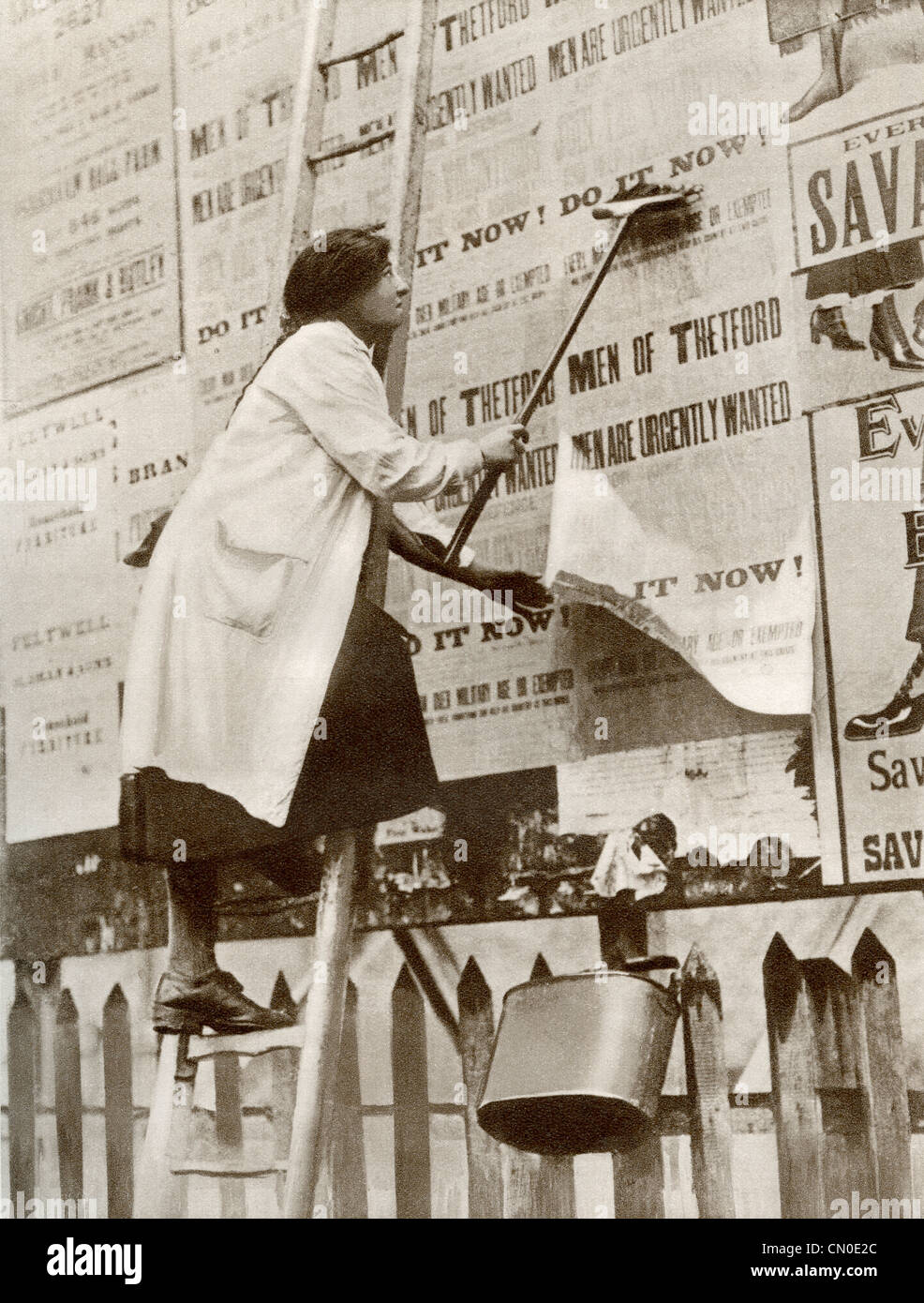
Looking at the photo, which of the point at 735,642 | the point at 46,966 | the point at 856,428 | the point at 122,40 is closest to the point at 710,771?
the point at 735,642

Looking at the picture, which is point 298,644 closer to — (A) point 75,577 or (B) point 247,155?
(A) point 75,577

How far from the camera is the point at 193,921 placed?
379cm

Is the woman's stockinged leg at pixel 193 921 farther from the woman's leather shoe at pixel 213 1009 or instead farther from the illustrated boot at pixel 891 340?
the illustrated boot at pixel 891 340

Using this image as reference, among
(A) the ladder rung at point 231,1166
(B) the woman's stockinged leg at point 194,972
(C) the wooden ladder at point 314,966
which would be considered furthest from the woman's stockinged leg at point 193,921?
(A) the ladder rung at point 231,1166

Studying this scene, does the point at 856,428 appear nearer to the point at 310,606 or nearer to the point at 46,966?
the point at 310,606

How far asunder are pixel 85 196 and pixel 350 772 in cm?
179

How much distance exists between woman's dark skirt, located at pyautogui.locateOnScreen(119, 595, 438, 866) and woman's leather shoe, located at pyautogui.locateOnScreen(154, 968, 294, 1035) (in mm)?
266

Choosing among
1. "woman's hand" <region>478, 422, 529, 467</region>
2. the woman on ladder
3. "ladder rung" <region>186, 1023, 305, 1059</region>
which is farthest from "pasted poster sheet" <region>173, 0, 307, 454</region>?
"ladder rung" <region>186, 1023, 305, 1059</region>

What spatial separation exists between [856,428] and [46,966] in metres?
2.25

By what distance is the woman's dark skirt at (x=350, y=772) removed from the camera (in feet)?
11.8

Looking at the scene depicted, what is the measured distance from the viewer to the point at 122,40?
176 inches

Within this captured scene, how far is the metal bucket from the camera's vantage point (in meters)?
3.24

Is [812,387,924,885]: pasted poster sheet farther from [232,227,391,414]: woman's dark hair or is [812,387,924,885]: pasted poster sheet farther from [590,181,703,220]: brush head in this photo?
[232,227,391,414]: woman's dark hair

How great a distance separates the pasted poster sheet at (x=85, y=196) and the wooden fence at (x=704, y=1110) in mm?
1700
